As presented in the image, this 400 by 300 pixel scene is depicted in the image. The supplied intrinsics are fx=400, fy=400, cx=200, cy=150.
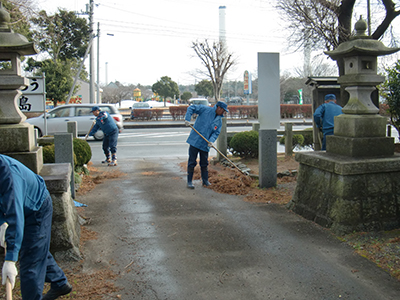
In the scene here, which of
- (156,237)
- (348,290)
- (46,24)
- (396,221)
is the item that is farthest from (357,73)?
(46,24)

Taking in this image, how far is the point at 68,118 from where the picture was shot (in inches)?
696

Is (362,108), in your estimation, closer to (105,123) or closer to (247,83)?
(105,123)

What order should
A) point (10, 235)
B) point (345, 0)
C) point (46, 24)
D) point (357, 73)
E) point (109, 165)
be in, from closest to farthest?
point (10, 235) < point (357, 73) < point (109, 165) < point (345, 0) < point (46, 24)

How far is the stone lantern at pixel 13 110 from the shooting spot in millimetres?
4312

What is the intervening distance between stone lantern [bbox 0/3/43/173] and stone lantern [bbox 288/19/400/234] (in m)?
3.59

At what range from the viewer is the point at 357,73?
211 inches

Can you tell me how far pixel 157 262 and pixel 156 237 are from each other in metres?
0.76

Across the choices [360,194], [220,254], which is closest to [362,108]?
[360,194]

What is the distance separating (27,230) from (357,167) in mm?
3761

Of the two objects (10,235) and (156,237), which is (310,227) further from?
(10,235)

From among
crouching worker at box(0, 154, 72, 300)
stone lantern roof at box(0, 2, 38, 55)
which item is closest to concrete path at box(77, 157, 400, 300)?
crouching worker at box(0, 154, 72, 300)

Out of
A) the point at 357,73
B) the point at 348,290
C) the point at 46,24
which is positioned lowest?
the point at 348,290

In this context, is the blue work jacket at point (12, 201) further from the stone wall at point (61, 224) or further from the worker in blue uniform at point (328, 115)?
the worker in blue uniform at point (328, 115)

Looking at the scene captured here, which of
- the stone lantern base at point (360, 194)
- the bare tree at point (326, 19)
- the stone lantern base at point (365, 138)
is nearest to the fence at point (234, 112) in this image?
the bare tree at point (326, 19)
